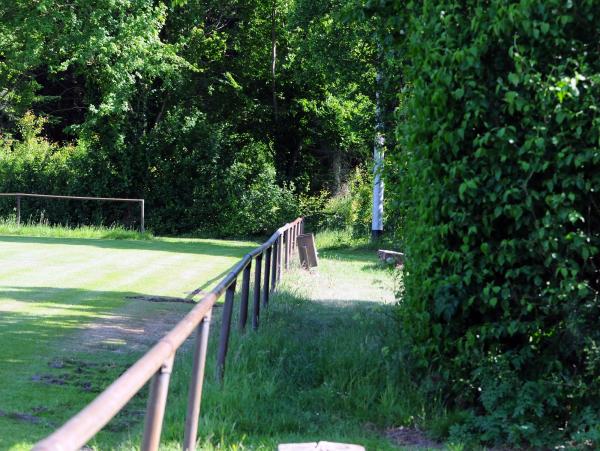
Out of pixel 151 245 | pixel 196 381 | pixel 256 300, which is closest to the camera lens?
pixel 196 381

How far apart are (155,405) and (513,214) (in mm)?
3401

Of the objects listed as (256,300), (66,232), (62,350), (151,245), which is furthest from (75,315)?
(66,232)

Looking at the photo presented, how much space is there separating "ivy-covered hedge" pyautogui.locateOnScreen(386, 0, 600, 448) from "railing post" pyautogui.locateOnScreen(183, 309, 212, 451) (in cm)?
202

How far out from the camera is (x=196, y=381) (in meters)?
5.00

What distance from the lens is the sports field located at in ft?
24.5

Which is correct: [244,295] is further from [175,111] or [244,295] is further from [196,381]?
[175,111]

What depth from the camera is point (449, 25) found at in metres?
6.60

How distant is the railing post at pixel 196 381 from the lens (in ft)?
16.1

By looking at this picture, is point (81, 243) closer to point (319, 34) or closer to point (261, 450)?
point (319, 34)

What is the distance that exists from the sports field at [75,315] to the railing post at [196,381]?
154 centimetres

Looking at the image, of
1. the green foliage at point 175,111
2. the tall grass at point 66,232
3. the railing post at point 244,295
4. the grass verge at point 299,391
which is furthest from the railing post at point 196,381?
the green foliage at point 175,111

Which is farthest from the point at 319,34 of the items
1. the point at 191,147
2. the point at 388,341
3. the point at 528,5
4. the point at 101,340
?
the point at 528,5

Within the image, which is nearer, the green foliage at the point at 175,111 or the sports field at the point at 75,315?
the sports field at the point at 75,315

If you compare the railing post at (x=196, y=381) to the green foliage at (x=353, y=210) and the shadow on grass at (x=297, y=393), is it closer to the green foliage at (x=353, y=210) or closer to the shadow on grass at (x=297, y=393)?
the shadow on grass at (x=297, y=393)
